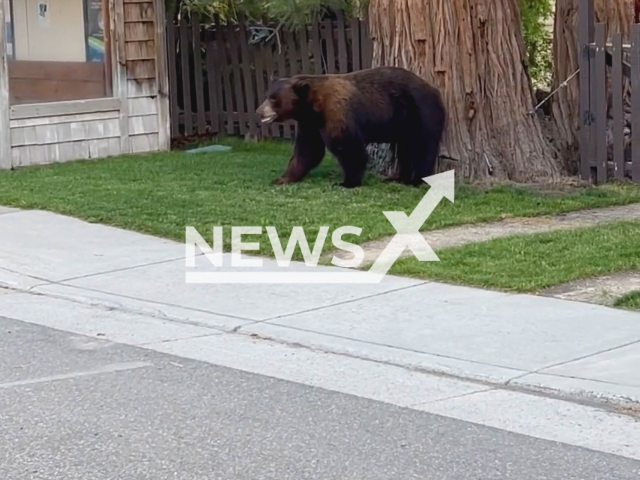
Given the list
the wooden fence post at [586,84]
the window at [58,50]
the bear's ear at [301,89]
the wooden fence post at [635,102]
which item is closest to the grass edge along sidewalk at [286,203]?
the wooden fence post at [635,102]

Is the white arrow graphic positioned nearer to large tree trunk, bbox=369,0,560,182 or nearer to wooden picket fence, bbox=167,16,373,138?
large tree trunk, bbox=369,0,560,182

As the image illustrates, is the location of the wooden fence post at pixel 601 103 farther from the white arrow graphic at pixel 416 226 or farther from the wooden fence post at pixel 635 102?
the white arrow graphic at pixel 416 226

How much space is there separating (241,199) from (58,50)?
16.4 feet

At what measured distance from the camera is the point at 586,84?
13227 millimetres

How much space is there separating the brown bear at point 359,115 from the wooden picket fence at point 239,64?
392cm

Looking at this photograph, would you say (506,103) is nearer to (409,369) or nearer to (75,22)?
(75,22)

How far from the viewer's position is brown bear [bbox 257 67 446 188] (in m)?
12.6

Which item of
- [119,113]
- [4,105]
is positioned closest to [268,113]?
[4,105]

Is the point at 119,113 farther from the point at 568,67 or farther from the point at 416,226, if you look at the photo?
the point at 416,226

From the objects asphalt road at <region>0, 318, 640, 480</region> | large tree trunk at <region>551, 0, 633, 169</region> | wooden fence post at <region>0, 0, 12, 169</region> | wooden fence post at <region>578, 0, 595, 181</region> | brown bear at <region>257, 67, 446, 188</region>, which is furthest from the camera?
wooden fence post at <region>0, 0, 12, 169</region>

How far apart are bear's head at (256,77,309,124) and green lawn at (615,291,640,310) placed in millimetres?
5189

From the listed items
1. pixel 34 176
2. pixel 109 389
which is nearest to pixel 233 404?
pixel 109 389

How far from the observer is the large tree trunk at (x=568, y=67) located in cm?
1373

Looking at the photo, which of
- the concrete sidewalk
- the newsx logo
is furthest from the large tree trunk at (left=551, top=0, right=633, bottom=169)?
the concrete sidewalk
